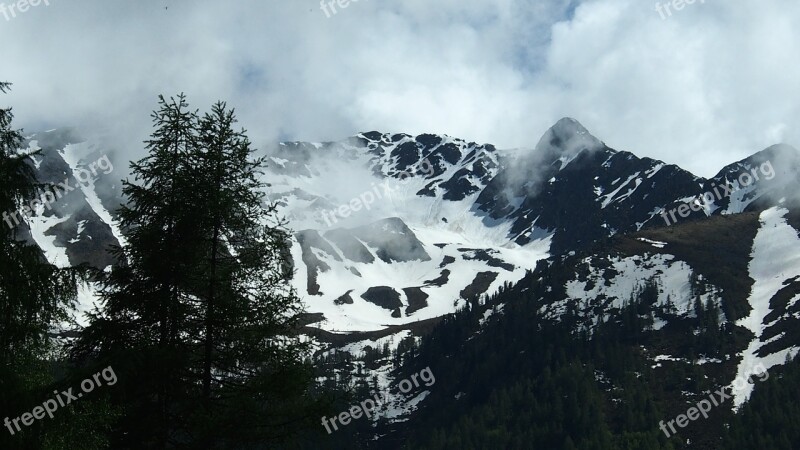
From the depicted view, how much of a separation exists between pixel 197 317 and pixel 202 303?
0.45 metres

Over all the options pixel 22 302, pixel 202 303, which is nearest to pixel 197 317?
pixel 202 303

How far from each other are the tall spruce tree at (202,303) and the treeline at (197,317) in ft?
0.11

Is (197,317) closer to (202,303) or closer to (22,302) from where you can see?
(202,303)

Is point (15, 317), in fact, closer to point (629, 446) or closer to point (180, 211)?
point (180, 211)

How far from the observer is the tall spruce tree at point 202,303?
18.2 m

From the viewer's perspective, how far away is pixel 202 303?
63.2 feet

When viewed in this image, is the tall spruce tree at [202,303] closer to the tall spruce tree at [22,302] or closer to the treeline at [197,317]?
the treeline at [197,317]

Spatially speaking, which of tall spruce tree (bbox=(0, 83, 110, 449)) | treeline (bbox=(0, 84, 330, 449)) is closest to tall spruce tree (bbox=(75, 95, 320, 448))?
treeline (bbox=(0, 84, 330, 449))

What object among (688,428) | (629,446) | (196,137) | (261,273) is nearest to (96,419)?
(261,273)

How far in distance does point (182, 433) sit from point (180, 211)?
5917mm

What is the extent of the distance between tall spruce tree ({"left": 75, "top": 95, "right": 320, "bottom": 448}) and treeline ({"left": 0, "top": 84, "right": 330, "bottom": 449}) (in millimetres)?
35

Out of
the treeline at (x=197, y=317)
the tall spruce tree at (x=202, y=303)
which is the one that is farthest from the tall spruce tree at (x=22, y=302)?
the tall spruce tree at (x=202, y=303)

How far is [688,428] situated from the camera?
199 m

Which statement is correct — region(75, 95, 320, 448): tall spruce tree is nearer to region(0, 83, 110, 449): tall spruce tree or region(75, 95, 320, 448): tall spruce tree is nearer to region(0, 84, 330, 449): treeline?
region(0, 84, 330, 449): treeline
